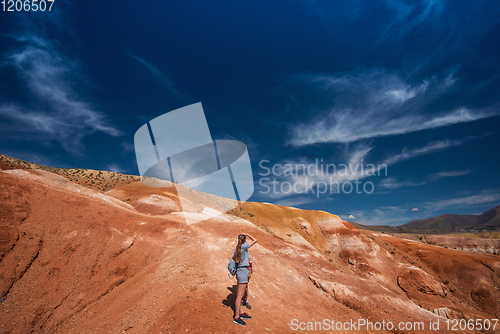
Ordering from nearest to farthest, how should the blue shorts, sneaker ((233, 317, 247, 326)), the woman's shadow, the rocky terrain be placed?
sneaker ((233, 317, 247, 326)) < the blue shorts < the rocky terrain < the woman's shadow

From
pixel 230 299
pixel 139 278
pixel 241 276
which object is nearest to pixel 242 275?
pixel 241 276

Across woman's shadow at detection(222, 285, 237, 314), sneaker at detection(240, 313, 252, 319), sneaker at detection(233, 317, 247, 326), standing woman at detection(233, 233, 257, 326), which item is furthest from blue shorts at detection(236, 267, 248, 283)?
woman's shadow at detection(222, 285, 237, 314)

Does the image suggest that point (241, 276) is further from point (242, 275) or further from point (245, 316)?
point (245, 316)

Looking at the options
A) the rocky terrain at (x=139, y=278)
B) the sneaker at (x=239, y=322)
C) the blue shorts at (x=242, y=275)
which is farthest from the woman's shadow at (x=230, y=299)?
the blue shorts at (x=242, y=275)

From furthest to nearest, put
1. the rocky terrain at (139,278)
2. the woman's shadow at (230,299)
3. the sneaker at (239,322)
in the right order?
the woman's shadow at (230,299)
the rocky terrain at (139,278)
the sneaker at (239,322)

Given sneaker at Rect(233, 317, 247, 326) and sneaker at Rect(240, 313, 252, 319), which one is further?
sneaker at Rect(240, 313, 252, 319)

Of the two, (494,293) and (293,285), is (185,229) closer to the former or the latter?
(293,285)

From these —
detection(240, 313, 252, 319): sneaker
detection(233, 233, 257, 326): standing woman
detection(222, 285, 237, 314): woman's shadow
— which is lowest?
detection(240, 313, 252, 319): sneaker

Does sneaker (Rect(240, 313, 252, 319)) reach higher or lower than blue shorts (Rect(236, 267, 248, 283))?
lower

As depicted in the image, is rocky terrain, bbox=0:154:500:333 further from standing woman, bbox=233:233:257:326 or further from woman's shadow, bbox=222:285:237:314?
standing woman, bbox=233:233:257:326

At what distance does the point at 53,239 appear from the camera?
10.8m

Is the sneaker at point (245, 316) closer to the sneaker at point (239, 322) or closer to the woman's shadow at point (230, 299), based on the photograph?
the sneaker at point (239, 322)

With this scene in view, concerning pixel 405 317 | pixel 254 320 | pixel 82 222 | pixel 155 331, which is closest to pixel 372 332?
pixel 405 317

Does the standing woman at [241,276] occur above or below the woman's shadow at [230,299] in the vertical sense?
above
